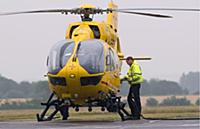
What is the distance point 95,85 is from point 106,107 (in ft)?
4.60

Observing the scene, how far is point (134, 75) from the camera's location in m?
21.3

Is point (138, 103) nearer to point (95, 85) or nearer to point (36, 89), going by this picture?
point (95, 85)

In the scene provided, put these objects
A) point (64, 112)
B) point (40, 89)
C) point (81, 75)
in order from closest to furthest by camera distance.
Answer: point (81, 75) < point (64, 112) < point (40, 89)

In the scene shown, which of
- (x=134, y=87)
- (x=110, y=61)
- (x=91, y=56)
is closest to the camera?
(x=91, y=56)

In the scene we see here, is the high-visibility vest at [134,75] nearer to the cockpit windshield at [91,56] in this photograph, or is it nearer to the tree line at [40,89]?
the cockpit windshield at [91,56]

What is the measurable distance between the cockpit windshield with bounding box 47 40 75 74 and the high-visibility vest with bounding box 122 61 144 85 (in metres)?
2.66

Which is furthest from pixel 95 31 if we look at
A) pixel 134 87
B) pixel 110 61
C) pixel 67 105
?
pixel 67 105

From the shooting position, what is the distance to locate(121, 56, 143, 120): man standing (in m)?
21.1

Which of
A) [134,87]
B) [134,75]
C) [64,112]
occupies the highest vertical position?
[134,75]

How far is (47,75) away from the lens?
64.8 ft

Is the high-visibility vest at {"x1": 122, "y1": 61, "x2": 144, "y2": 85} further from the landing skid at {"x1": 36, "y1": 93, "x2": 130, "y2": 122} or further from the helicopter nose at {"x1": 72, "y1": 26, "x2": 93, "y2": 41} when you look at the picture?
the helicopter nose at {"x1": 72, "y1": 26, "x2": 93, "y2": 41}

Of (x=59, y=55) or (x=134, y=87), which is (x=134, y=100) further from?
(x=59, y=55)

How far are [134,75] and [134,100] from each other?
0.78 m

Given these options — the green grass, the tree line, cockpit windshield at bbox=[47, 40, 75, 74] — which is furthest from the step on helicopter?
the tree line
